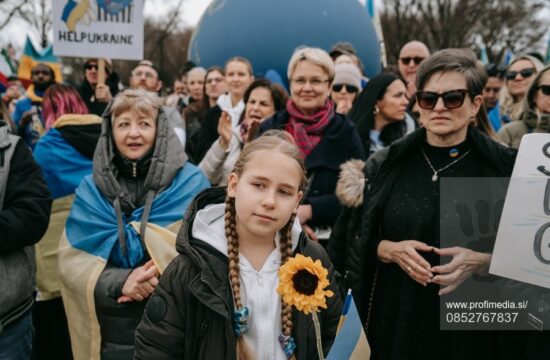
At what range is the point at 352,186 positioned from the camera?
2934mm

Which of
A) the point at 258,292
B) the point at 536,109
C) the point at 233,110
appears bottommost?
the point at 258,292

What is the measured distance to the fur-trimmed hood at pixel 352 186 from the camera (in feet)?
9.53

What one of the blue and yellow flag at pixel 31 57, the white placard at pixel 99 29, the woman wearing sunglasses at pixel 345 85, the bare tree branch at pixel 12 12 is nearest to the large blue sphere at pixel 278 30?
the woman wearing sunglasses at pixel 345 85

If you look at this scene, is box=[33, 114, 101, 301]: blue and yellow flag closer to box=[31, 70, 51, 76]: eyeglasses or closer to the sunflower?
the sunflower

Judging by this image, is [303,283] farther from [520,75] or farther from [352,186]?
[520,75]

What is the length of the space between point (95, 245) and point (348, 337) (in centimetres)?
174

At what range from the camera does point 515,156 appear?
260cm

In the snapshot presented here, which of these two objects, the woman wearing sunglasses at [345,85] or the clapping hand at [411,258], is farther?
the woman wearing sunglasses at [345,85]

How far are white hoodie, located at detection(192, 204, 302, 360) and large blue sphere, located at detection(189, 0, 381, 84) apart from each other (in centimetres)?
654

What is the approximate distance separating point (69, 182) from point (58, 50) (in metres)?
1.85

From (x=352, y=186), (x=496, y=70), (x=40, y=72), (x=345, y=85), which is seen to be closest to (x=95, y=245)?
(x=352, y=186)

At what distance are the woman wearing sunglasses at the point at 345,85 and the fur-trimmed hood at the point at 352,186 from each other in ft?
7.35

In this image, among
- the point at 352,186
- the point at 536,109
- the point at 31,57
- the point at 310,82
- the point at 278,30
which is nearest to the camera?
the point at 352,186

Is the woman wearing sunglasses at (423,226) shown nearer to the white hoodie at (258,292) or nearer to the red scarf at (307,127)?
the white hoodie at (258,292)
